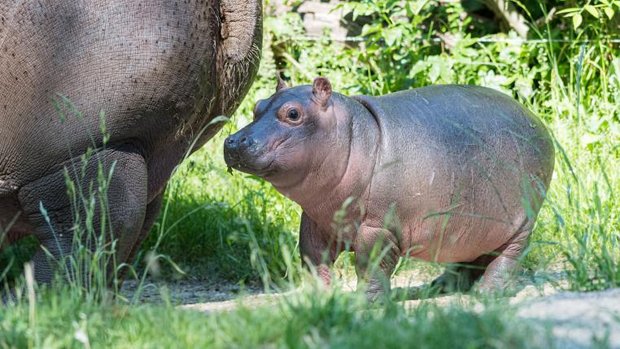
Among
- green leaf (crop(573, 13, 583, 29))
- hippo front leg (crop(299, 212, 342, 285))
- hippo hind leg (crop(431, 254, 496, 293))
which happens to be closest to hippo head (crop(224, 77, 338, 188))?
hippo front leg (crop(299, 212, 342, 285))

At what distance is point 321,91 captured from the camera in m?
3.72

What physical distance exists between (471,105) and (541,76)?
9.75 ft

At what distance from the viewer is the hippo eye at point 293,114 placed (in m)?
3.66

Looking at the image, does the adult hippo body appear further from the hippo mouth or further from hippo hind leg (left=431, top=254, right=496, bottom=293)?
hippo hind leg (left=431, top=254, right=496, bottom=293)

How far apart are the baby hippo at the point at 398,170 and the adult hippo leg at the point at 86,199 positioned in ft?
1.32

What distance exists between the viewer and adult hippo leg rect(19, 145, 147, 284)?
3.67 meters

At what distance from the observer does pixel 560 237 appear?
15.1 ft

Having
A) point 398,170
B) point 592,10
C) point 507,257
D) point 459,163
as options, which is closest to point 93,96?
point 398,170

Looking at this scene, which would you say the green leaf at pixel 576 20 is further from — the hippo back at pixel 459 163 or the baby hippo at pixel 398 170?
the baby hippo at pixel 398 170

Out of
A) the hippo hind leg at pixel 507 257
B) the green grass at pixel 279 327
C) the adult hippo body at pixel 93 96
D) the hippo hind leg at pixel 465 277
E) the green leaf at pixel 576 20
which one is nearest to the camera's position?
the green grass at pixel 279 327

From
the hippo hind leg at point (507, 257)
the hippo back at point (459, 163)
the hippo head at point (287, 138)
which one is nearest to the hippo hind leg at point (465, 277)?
the hippo hind leg at point (507, 257)

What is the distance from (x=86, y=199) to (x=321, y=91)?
0.88m

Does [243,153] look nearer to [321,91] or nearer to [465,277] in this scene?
[321,91]

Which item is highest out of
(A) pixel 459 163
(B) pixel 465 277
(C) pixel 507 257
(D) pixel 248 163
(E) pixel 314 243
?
(D) pixel 248 163
